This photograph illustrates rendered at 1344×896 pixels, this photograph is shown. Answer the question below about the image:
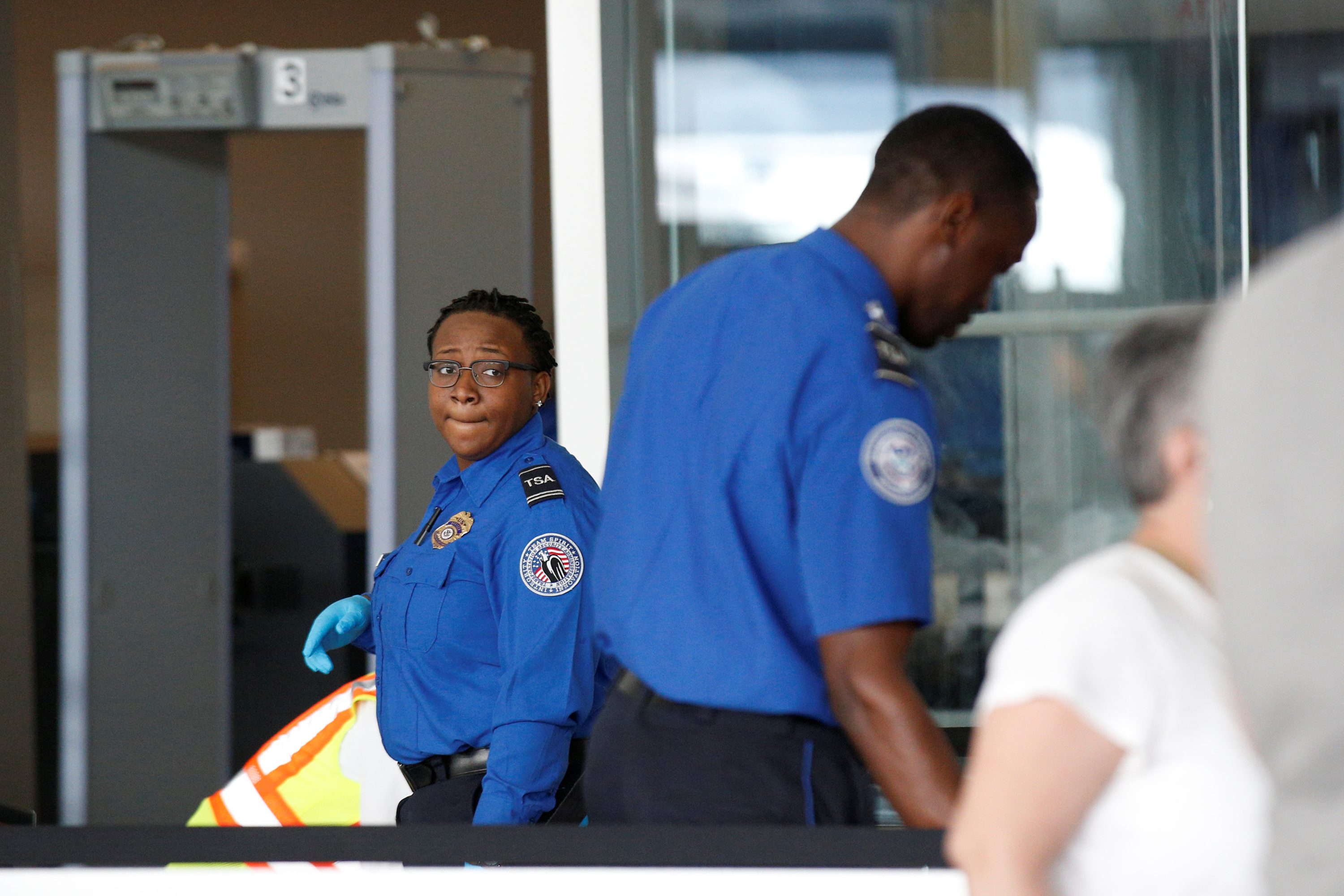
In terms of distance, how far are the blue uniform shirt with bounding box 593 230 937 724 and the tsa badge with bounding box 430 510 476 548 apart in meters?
0.55

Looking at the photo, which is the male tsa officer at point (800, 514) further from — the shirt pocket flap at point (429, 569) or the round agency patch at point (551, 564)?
the shirt pocket flap at point (429, 569)

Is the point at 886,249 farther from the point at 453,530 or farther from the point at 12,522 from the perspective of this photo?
the point at 12,522

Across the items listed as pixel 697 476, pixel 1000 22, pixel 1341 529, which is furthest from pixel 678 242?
pixel 1341 529

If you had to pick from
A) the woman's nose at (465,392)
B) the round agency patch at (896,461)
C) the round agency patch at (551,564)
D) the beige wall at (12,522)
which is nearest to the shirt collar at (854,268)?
the round agency patch at (896,461)

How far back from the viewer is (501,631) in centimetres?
171

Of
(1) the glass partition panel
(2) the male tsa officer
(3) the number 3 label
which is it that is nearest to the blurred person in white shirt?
(2) the male tsa officer

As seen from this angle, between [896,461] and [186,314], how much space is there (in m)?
2.99

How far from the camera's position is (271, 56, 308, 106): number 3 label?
11.4 feet

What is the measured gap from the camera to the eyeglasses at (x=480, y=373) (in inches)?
73.9

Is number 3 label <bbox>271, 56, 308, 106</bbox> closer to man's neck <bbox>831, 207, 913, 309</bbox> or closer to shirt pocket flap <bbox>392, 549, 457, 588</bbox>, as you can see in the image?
shirt pocket flap <bbox>392, 549, 457, 588</bbox>

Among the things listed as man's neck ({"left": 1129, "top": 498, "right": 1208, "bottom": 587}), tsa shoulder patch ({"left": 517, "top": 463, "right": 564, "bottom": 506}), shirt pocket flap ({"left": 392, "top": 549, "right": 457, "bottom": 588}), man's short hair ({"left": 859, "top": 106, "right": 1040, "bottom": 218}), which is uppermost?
man's short hair ({"left": 859, "top": 106, "right": 1040, "bottom": 218})

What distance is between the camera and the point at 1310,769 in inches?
21.4

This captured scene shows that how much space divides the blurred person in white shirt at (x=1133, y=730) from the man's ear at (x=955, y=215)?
0.47 metres

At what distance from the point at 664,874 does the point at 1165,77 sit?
8.47ft
